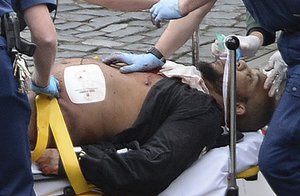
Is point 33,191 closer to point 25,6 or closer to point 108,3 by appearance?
point 25,6

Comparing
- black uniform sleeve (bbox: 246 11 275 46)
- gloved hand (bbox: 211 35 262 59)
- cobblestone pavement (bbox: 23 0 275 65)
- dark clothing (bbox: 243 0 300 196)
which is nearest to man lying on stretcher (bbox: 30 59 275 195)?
gloved hand (bbox: 211 35 262 59)

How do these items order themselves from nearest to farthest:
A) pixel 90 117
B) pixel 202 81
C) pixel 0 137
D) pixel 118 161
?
pixel 0 137 → pixel 118 161 → pixel 90 117 → pixel 202 81

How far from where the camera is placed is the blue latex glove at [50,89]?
11.7 feet

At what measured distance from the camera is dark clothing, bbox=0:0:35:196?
121 inches

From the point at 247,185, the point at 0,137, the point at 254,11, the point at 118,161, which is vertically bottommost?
the point at 247,185

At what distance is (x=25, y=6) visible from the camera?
3.12 meters

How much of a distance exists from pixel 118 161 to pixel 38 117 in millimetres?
428

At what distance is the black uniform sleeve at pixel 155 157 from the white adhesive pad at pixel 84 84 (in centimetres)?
24

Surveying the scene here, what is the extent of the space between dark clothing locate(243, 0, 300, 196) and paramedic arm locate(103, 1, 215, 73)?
1.98 feet

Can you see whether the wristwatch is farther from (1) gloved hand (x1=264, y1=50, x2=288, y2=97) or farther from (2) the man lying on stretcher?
(1) gloved hand (x1=264, y1=50, x2=288, y2=97)

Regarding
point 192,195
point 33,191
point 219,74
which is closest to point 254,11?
point 219,74

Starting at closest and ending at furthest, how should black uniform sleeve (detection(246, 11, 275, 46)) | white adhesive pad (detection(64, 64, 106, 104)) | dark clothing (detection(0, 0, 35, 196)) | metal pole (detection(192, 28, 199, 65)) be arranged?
dark clothing (detection(0, 0, 35, 196)) → white adhesive pad (detection(64, 64, 106, 104)) → black uniform sleeve (detection(246, 11, 275, 46)) → metal pole (detection(192, 28, 199, 65))

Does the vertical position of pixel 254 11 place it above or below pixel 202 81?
above

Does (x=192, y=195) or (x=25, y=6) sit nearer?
(x=25, y=6)
